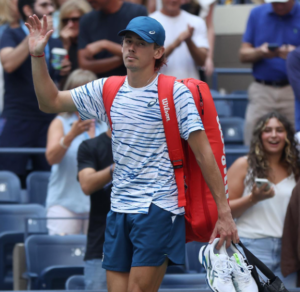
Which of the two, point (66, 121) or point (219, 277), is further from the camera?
point (66, 121)

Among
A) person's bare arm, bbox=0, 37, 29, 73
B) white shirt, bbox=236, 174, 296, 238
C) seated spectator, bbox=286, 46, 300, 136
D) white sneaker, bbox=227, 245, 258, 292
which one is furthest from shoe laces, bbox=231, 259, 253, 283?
person's bare arm, bbox=0, 37, 29, 73

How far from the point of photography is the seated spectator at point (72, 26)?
6426mm

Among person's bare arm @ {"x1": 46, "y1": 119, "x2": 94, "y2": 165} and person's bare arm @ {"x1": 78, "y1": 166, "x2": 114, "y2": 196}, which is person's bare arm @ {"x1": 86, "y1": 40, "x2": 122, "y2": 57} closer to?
person's bare arm @ {"x1": 46, "y1": 119, "x2": 94, "y2": 165}

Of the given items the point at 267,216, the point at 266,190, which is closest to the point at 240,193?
the point at 267,216

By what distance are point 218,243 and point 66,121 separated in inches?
96.4

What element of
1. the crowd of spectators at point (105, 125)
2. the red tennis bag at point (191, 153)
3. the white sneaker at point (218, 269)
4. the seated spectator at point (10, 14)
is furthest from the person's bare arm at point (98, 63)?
the white sneaker at point (218, 269)

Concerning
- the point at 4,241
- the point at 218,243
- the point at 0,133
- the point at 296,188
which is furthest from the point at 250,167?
the point at 0,133

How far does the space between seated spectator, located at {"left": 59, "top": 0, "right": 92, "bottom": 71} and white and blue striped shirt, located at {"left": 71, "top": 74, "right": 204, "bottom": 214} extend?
3.49 meters

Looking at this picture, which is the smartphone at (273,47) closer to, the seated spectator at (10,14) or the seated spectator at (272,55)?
the seated spectator at (272,55)

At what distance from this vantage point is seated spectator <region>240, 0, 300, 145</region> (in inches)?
239

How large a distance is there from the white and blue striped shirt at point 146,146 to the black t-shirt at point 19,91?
3.13 metres

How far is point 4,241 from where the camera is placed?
519 centimetres

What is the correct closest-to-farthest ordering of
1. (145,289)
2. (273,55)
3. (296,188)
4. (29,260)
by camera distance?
(145,289)
(296,188)
(29,260)
(273,55)

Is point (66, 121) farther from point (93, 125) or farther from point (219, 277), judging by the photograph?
point (219, 277)
